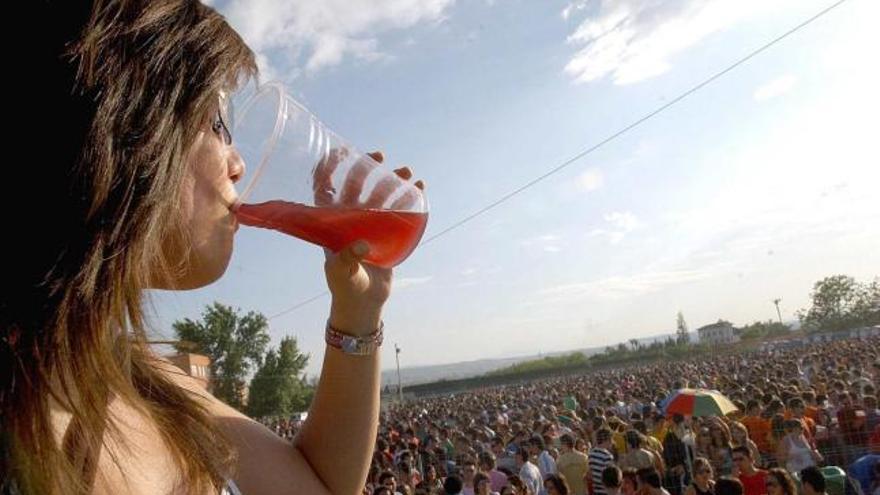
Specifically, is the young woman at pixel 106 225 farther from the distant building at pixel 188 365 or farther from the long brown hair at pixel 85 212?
the distant building at pixel 188 365

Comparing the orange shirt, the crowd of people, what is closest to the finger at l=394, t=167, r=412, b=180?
the crowd of people

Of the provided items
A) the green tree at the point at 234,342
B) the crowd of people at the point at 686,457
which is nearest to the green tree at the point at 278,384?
the green tree at the point at 234,342

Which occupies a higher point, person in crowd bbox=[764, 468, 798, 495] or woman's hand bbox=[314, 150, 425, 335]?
woman's hand bbox=[314, 150, 425, 335]

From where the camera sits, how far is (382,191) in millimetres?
1545

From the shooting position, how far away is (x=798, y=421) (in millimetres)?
9016

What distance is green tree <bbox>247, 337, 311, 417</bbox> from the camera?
171 feet

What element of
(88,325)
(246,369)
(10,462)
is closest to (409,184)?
(88,325)

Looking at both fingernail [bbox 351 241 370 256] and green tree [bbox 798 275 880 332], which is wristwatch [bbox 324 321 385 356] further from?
green tree [bbox 798 275 880 332]

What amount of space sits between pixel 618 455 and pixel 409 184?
31.8 feet

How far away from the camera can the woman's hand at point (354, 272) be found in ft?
4.52

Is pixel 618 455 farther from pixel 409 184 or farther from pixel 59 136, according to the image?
pixel 59 136

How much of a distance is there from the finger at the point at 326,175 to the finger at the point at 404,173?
13 centimetres

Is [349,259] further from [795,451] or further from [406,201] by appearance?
[795,451]

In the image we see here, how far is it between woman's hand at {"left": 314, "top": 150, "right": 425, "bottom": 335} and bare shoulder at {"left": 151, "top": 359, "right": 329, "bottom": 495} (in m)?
0.27
